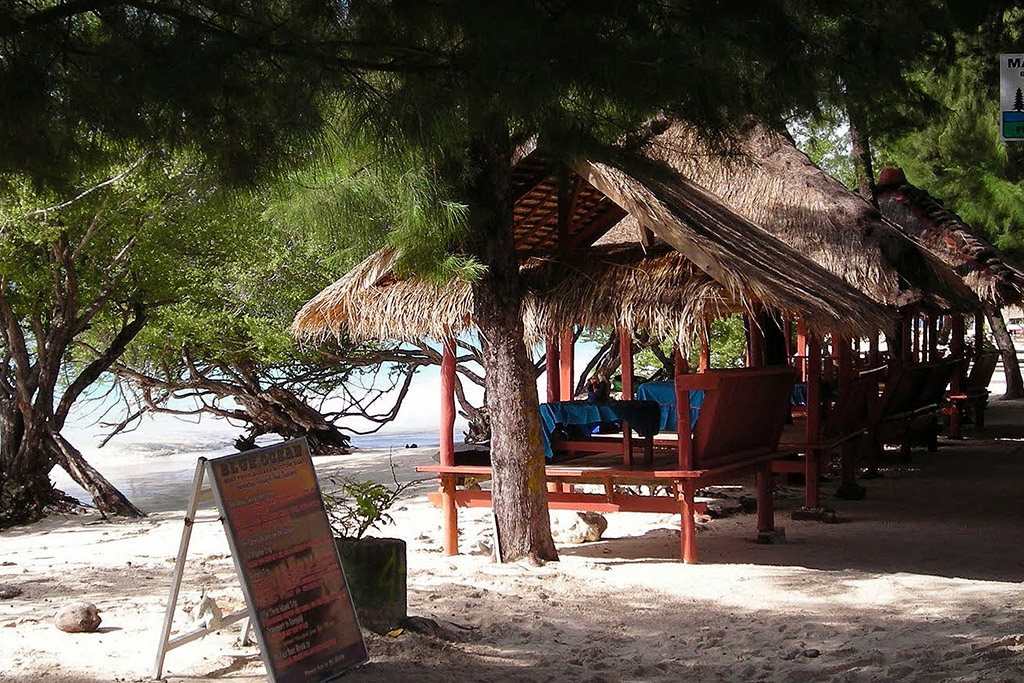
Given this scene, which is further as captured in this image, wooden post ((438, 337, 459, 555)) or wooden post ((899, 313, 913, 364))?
wooden post ((899, 313, 913, 364))

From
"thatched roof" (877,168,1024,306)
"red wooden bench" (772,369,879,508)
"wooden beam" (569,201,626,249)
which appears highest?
"thatched roof" (877,168,1024,306)

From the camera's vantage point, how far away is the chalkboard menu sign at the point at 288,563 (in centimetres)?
521

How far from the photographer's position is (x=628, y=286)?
8.73 meters

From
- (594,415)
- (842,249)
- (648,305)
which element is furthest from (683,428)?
(842,249)

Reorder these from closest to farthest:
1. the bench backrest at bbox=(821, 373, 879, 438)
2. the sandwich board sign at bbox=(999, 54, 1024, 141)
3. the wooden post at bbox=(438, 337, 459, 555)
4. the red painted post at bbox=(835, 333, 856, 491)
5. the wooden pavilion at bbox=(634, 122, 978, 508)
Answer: the sandwich board sign at bbox=(999, 54, 1024, 141)
the wooden post at bbox=(438, 337, 459, 555)
the red painted post at bbox=(835, 333, 856, 491)
the bench backrest at bbox=(821, 373, 879, 438)
the wooden pavilion at bbox=(634, 122, 978, 508)

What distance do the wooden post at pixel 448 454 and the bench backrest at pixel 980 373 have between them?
12419 mm

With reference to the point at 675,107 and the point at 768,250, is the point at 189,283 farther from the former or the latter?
the point at 675,107

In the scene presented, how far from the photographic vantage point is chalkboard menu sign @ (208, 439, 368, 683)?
521 cm

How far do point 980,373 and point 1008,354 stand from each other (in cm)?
493

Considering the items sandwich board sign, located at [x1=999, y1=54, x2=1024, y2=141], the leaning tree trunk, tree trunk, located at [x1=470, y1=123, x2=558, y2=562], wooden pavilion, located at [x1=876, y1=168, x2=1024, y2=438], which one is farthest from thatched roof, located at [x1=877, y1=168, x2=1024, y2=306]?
the leaning tree trunk

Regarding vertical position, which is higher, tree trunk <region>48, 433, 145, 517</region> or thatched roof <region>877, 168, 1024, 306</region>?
thatched roof <region>877, 168, 1024, 306</region>

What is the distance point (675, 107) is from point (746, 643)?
3.05 m

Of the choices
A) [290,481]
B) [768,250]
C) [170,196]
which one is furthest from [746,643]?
[170,196]

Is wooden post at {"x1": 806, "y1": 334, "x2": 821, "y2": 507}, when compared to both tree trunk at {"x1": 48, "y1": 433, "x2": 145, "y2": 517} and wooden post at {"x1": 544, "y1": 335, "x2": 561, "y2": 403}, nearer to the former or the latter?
wooden post at {"x1": 544, "y1": 335, "x2": 561, "y2": 403}
